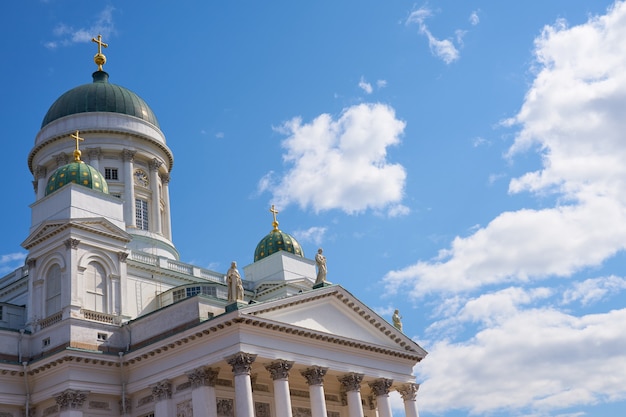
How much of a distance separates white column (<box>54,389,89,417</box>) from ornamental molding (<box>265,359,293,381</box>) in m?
8.03

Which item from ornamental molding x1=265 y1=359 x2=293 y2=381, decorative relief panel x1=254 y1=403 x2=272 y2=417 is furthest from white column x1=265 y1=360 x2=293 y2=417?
decorative relief panel x1=254 y1=403 x2=272 y2=417

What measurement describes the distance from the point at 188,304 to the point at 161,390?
3.76 meters

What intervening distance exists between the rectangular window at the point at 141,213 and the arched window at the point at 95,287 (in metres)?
10.1

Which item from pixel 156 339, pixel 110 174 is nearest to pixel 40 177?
pixel 110 174

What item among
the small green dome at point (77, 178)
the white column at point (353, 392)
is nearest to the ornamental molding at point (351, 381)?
the white column at point (353, 392)

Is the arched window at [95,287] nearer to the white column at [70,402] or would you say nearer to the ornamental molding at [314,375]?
the white column at [70,402]

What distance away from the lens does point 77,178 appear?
1588 inches

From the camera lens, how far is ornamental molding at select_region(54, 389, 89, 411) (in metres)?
34.5

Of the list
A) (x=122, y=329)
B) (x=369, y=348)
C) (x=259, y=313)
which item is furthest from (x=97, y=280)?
(x=369, y=348)

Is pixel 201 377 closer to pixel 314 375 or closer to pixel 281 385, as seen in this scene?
Answer: pixel 281 385

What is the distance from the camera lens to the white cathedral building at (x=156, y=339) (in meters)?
34.1

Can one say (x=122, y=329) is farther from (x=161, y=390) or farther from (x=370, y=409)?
(x=370, y=409)

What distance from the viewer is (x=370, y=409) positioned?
42500 mm

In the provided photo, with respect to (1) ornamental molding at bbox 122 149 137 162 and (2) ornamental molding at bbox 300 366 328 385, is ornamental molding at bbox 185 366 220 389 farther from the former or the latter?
(1) ornamental molding at bbox 122 149 137 162
